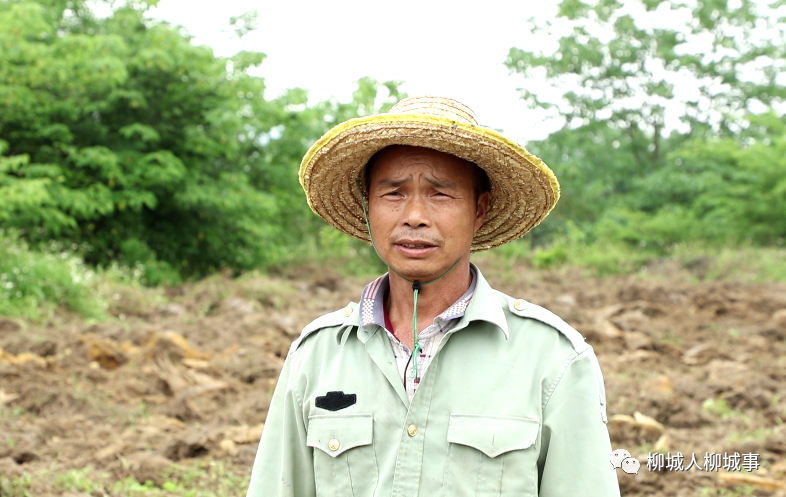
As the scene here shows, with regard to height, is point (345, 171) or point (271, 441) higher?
point (345, 171)

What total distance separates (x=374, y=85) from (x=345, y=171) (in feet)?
51.0

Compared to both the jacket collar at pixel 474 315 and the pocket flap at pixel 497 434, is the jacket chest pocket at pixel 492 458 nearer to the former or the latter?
the pocket flap at pixel 497 434

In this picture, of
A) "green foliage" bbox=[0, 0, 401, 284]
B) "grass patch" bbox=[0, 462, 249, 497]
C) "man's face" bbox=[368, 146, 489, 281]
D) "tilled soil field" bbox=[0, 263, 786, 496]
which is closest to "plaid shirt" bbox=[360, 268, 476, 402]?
"man's face" bbox=[368, 146, 489, 281]

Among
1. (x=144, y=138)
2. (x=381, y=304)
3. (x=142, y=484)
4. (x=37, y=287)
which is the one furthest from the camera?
(x=144, y=138)

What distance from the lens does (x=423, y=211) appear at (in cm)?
188

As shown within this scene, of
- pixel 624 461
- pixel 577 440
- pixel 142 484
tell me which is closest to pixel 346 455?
pixel 577 440

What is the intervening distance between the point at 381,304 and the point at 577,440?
0.63 meters

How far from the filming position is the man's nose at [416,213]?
1.87 meters

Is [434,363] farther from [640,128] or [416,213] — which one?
[640,128]

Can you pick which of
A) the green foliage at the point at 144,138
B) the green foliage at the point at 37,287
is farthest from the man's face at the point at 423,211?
the green foliage at the point at 144,138

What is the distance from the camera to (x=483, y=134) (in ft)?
5.89

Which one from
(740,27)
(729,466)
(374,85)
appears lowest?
(729,466)

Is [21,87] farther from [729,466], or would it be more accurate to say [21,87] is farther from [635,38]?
[635,38]

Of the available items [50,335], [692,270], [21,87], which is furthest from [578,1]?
[50,335]
